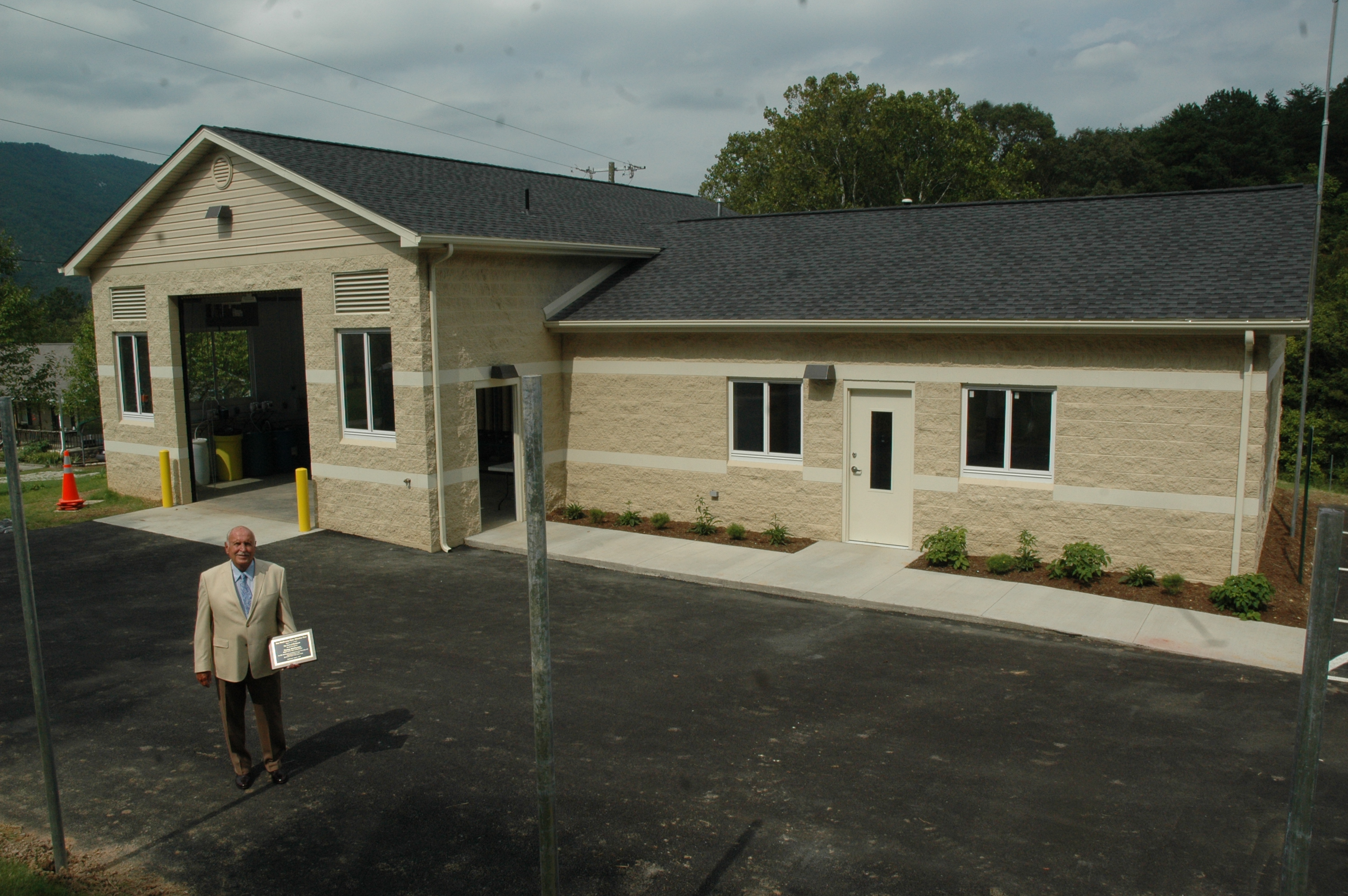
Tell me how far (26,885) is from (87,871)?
35cm

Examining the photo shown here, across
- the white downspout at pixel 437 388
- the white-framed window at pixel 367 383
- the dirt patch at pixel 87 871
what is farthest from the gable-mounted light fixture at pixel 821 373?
the dirt patch at pixel 87 871

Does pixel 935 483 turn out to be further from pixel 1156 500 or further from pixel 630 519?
pixel 630 519

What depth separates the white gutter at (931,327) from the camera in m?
10.8

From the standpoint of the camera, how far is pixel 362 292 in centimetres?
1427

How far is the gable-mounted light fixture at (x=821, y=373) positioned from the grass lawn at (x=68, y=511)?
12.0 m

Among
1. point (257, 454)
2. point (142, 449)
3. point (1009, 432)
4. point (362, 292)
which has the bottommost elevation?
point (257, 454)

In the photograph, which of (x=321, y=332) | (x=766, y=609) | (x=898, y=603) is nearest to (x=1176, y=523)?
(x=898, y=603)

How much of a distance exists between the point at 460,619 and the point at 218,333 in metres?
30.7

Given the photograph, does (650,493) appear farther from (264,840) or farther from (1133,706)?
(264,840)

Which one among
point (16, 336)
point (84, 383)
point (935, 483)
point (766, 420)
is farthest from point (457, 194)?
point (84, 383)

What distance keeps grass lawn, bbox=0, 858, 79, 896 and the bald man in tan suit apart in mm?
1325

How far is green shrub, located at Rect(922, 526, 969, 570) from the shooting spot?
41.1 ft

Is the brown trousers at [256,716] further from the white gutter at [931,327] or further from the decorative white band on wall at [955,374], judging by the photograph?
the decorative white band on wall at [955,374]

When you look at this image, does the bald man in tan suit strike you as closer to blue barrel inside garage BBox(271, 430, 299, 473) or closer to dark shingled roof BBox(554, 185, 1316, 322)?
dark shingled roof BBox(554, 185, 1316, 322)
